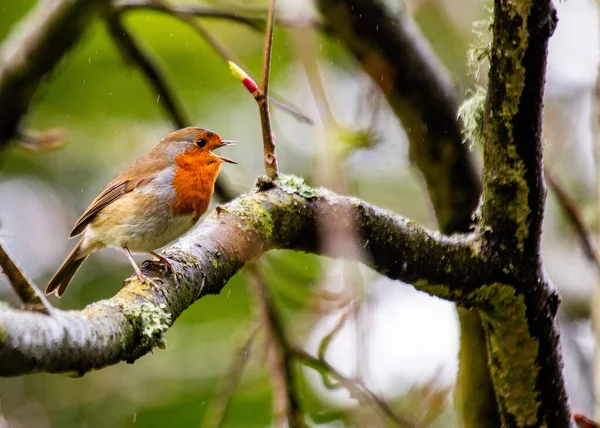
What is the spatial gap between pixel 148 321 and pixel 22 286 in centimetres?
33

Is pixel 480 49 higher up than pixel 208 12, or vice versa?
pixel 208 12

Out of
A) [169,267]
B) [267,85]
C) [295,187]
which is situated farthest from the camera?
[295,187]

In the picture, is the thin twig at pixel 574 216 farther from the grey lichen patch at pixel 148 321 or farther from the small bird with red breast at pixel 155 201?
the grey lichen patch at pixel 148 321

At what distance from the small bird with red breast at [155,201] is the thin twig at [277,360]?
420mm

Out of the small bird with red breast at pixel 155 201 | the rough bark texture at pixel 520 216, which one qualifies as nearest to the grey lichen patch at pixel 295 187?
the rough bark texture at pixel 520 216

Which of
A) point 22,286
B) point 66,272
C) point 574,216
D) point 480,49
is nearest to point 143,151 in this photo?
point 66,272

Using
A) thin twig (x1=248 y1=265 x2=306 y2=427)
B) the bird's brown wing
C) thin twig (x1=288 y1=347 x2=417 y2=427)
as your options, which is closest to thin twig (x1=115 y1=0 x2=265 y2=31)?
the bird's brown wing

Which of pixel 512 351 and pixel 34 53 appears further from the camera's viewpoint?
pixel 34 53

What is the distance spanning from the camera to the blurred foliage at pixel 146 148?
521cm

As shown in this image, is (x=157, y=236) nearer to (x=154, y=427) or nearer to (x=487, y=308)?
(x=487, y=308)

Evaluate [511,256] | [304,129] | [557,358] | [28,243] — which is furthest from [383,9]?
[28,243]

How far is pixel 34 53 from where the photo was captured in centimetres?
326

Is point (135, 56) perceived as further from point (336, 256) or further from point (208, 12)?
point (336, 256)

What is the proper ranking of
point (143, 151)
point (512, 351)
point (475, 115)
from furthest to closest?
point (143, 151)
point (475, 115)
point (512, 351)
